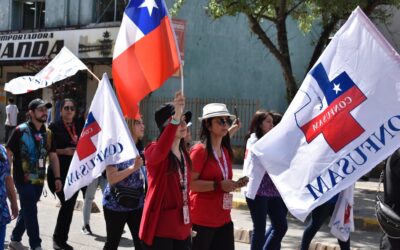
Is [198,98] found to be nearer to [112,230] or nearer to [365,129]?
[112,230]

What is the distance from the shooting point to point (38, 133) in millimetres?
7539

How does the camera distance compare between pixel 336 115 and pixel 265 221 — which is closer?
pixel 336 115

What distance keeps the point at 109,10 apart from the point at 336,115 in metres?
19.3

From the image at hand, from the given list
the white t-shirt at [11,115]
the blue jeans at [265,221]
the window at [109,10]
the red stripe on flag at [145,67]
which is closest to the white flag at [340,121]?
the red stripe on flag at [145,67]

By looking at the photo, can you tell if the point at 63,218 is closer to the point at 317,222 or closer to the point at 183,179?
the point at 317,222

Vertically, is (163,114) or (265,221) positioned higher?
(163,114)

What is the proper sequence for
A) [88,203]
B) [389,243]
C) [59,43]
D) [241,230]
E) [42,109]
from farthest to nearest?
[59,43] → [241,230] → [88,203] → [42,109] → [389,243]

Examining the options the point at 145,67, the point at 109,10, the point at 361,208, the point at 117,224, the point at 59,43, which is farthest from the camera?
the point at 59,43

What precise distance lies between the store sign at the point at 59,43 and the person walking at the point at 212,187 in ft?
43.5

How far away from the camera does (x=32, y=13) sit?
2633cm

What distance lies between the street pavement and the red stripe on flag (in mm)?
3395

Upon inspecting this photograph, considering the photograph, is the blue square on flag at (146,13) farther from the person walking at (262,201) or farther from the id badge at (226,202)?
the person walking at (262,201)

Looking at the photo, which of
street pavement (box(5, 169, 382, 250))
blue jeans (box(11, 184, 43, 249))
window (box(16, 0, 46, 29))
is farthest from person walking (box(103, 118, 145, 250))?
window (box(16, 0, 46, 29))

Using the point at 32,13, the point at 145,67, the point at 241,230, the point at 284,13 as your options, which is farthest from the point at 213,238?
the point at 32,13
